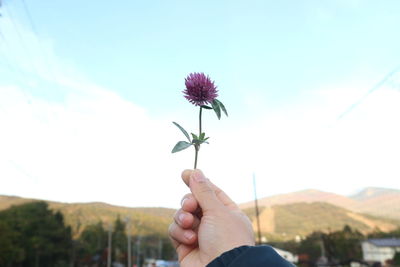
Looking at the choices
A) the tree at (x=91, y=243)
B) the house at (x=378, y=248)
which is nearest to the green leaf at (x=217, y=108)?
the tree at (x=91, y=243)

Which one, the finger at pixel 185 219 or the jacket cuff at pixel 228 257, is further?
the finger at pixel 185 219

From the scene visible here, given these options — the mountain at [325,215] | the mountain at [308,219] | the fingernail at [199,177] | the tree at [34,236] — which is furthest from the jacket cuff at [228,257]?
the mountain at [308,219]

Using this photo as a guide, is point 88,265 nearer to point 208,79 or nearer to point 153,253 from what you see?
point 153,253

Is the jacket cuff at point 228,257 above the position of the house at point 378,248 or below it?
above

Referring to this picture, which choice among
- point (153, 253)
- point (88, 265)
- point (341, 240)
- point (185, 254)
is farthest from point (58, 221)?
point (185, 254)

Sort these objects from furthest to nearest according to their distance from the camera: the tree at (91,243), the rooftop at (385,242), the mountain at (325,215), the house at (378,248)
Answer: the mountain at (325,215)
the rooftop at (385,242)
the house at (378,248)
the tree at (91,243)

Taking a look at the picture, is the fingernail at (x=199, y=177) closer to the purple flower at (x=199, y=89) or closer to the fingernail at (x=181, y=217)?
the fingernail at (x=181, y=217)

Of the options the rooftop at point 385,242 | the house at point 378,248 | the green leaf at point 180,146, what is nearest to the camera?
the green leaf at point 180,146
